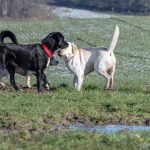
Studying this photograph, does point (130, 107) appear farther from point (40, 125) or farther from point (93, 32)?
point (93, 32)

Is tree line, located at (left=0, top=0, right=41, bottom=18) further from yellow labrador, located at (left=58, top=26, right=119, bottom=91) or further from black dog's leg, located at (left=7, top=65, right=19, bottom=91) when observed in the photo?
yellow labrador, located at (left=58, top=26, right=119, bottom=91)

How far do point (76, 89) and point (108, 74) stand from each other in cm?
123

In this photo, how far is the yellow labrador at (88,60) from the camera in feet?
52.7

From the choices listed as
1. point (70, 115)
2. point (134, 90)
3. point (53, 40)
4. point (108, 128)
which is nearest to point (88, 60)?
point (53, 40)

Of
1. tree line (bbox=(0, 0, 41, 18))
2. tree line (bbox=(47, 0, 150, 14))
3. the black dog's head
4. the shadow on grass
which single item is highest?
the black dog's head

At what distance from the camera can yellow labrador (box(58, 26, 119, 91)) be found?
16078mm

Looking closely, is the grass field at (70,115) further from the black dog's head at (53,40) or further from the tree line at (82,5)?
the tree line at (82,5)

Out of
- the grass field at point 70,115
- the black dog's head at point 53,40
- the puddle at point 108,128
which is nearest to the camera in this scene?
the grass field at point 70,115

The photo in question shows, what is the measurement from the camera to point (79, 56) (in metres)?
16.2

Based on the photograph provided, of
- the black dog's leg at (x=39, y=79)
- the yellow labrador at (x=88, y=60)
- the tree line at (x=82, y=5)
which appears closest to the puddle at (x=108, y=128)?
the black dog's leg at (x=39, y=79)

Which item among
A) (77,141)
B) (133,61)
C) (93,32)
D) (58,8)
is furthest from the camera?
(58,8)

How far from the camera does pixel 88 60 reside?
16.3 metres

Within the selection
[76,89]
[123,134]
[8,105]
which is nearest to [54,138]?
[123,134]

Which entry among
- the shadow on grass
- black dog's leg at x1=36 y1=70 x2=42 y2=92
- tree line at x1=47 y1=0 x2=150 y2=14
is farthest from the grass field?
tree line at x1=47 y1=0 x2=150 y2=14
